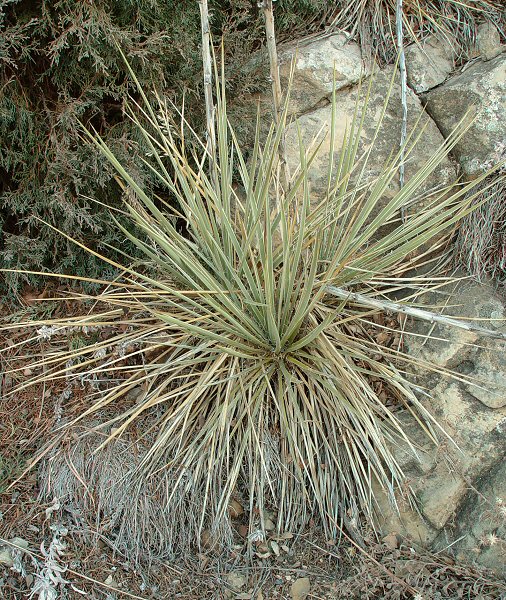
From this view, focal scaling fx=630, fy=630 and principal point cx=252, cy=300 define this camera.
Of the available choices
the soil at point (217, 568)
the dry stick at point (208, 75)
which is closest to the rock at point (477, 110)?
the dry stick at point (208, 75)

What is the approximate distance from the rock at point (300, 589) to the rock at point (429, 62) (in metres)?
2.30

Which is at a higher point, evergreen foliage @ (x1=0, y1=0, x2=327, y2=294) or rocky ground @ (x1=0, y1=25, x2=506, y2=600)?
evergreen foliage @ (x1=0, y1=0, x2=327, y2=294)

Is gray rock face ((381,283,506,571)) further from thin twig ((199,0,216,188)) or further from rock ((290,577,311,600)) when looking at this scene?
thin twig ((199,0,216,188))

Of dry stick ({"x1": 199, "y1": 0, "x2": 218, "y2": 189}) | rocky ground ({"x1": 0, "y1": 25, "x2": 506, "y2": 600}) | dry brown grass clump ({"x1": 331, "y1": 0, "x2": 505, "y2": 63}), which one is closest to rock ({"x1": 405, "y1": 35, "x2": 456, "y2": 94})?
dry brown grass clump ({"x1": 331, "y1": 0, "x2": 505, "y2": 63})

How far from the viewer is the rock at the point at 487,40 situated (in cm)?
318

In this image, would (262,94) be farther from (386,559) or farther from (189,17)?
(386,559)

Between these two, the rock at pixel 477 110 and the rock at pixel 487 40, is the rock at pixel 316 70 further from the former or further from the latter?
the rock at pixel 487 40

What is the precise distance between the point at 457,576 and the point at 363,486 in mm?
419

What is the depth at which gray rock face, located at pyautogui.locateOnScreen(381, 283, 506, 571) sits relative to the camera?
7.20 feet

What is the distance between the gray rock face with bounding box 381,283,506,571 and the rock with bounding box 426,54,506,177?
77 cm

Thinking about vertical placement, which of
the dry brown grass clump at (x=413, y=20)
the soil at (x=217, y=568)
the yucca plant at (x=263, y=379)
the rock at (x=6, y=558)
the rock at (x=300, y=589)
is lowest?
the rock at (x=300, y=589)

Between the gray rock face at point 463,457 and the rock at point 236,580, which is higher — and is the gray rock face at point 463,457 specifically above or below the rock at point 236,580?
above

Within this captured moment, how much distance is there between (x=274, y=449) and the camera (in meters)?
2.36

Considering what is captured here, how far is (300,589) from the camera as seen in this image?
2.17 m
